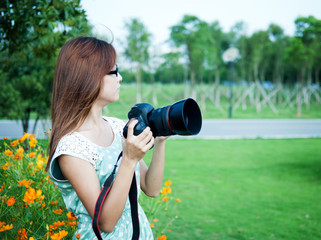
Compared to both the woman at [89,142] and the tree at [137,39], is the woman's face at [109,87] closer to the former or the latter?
the woman at [89,142]

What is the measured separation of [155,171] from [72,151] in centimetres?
47

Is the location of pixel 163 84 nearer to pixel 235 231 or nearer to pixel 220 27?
pixel 220 27

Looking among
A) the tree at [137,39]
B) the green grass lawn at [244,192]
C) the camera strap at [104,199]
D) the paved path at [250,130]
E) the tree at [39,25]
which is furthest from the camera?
the tree at [137,39]

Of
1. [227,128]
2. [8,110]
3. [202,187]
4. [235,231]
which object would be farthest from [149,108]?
[227,128]

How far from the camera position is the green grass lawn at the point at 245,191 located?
3367 mm

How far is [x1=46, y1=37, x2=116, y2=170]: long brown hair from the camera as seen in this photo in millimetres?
1169

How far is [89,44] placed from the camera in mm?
1198

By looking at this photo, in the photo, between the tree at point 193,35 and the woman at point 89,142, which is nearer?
the woman at point 89,142

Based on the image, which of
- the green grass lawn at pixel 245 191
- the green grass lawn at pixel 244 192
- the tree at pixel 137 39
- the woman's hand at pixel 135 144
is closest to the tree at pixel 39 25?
the green grass lawn at pixel 244 192

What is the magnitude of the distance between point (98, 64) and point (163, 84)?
21480 millimetres

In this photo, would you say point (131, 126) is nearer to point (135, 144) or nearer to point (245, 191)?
point (135, 144)

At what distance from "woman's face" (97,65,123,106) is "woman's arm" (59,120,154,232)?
0.21 meters

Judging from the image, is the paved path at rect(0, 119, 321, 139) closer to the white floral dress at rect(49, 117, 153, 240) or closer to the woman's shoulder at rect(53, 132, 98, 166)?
the white floral dress at rect(49, 117, 153, 240)

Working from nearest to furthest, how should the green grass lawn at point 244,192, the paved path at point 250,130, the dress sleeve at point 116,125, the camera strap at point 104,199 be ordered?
the camera strap at point 104,199
the dress sleeve at point 116,125
the green grass lawn at point 244,192
the paved path at point 250,130
